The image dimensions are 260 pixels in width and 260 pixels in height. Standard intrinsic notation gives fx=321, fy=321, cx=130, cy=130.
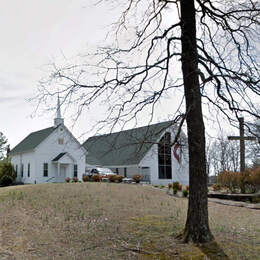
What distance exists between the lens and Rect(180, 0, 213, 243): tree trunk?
22.5 feet

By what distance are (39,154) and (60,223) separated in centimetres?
2176

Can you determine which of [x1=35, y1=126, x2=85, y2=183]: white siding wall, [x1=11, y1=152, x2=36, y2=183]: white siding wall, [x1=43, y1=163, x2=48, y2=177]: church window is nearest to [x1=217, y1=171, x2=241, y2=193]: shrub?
[x1=35, y1=126, x2=85, y2=183]: white siding wall

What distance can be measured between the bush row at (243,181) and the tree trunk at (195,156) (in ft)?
33.2

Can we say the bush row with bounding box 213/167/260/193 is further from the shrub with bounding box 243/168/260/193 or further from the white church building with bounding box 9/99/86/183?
the white church building with bounding box 9/99/86/183

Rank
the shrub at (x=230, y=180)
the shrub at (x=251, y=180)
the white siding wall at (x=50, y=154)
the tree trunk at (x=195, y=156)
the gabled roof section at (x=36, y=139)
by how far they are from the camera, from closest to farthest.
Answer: the tree trunk at (x=195, y=156) → the shrub at (x=251, y=180) → the shrub at (x=230, y=180) → the white siding wall at (x=50, y=154) → the gabled roof section at (x=36, y=139)

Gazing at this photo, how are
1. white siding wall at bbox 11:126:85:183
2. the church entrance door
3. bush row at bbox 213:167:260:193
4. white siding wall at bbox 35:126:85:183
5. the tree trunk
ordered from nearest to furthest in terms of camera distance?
the tree trunk → bush row at bbox 213:167:260:193 → white siding wall at bbox 11:126:85:183 → white siding wall at bbox 35:126:85:183 → the church entrance door

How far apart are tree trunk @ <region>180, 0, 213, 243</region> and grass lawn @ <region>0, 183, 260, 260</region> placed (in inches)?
14.4

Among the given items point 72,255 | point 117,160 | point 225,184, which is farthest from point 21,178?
point 72,255

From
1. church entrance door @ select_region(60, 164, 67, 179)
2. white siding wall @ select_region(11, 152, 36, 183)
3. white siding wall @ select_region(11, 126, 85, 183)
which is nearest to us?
white siding wall @ select_region(11, 126, 85, 183)

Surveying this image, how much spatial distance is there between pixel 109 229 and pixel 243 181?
10.7 metres

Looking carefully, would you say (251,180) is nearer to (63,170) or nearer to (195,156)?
(195,156)

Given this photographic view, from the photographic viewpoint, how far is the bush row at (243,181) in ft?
52.8

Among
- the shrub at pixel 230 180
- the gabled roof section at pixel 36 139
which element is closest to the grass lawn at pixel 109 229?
the shrub at pixel 230 180

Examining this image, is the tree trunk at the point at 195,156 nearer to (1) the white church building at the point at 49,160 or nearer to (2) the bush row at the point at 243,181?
(2) the bush row at the point at 243,181
